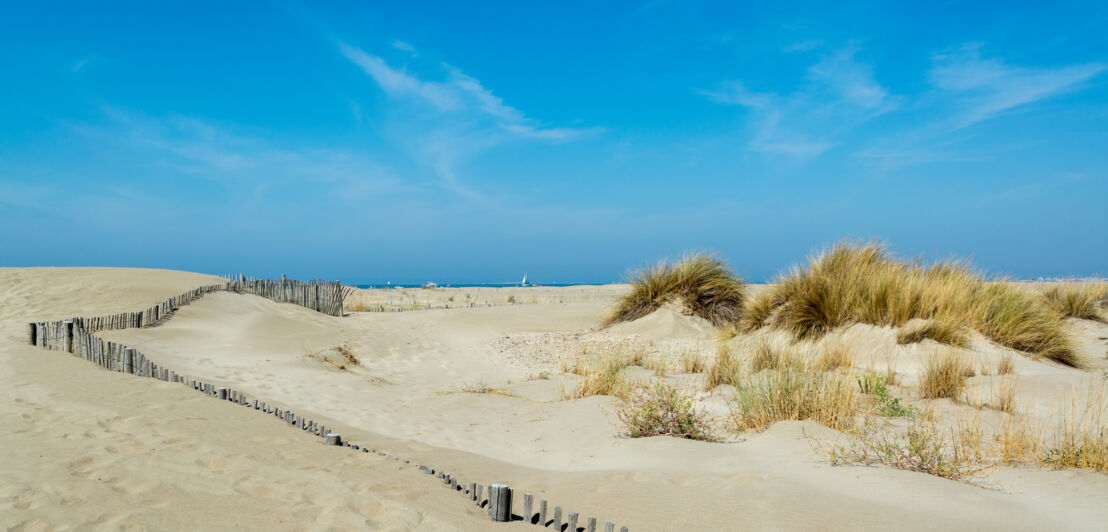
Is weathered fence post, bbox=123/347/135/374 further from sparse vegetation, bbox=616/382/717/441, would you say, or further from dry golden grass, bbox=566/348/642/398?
sparse vegetation, bbox=616/382/717/441

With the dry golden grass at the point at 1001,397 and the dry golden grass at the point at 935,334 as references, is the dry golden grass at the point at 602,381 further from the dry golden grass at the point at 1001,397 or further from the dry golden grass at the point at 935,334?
the dry golden grass at the point at 935,334

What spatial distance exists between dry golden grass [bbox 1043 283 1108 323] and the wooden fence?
42.9 feet

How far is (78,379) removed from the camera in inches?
244

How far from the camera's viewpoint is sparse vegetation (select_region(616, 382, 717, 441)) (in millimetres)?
5277

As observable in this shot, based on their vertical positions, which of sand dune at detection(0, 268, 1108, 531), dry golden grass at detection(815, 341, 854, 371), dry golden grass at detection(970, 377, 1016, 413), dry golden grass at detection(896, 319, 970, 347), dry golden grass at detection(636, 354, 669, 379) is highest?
dry golden grass at detection(896, 319, 970, 347)

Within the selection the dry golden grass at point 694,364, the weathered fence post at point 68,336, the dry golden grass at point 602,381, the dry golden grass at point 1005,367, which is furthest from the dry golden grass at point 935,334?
the weathered fence post at point 68,336

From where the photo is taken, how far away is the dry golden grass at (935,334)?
7.92m

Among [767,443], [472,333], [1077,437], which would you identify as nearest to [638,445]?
[767,443]

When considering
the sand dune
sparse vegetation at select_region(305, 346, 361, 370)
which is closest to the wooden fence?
the sand dune

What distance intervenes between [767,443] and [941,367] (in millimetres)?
2531

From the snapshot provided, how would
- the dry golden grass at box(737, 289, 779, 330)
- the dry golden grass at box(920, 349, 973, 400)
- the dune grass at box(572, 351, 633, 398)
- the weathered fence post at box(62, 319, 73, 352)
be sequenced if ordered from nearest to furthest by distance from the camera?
the dry golden grass at box(920, 349, 973, 400) < the dune grass at box(572, 351, 633, 398) < the weathered fence post at box(62, 319, 73, 352) < the dry golden grass at box(737, 289, 779, 330)

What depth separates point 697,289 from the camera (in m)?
14.0

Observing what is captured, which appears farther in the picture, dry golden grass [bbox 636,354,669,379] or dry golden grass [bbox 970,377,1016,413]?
dry golden grass [bbox 636,354,669,379]

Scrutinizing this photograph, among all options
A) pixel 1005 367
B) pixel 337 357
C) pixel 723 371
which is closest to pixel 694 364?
pixel 723 371
